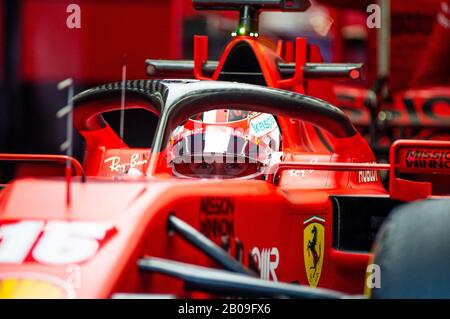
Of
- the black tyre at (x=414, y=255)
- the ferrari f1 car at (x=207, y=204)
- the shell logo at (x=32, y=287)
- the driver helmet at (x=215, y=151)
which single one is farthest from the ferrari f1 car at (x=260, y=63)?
the shell logo at (x=32, y=287)

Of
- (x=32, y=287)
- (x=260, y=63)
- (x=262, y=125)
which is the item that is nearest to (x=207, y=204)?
(x=32, y=287)

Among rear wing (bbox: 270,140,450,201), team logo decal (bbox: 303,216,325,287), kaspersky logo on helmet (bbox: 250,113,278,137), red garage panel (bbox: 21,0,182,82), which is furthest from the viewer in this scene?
red garage panel (bbox: 21,0,182,82)

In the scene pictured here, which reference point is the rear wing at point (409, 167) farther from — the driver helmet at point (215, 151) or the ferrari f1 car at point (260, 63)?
the ferrari f1 car at point (260, 63)

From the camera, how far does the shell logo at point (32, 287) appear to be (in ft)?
5.68

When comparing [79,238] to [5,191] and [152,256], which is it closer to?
[152,256]

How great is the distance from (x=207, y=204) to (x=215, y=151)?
31.4 inches

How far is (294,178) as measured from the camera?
3.39 meters

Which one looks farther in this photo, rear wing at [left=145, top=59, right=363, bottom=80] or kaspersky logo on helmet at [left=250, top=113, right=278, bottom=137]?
rear wing at [left=145, top=59, right=363, bottom=80]

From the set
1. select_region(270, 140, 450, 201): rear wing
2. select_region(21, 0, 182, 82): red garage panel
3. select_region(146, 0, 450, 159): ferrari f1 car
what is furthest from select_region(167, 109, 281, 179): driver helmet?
select_region(21, 0, 182, 82): red garage panel

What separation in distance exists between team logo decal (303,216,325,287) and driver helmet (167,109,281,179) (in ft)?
0.82

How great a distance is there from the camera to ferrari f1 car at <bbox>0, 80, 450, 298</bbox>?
71.6 inches

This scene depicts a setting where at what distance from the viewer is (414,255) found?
1791 millimetres

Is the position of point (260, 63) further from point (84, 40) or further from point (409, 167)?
point (84, 40)

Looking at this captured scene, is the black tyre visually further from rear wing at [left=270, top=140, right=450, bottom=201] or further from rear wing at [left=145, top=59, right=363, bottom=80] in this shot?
rear wing at [left=145, top=59, right=363, bottom=80]
